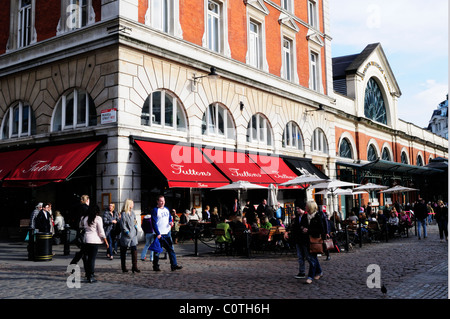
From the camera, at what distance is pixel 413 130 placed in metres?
48.3

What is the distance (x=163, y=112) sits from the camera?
1736cm

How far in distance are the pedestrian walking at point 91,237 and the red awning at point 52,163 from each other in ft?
18.5

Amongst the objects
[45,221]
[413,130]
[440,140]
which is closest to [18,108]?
[45,221]

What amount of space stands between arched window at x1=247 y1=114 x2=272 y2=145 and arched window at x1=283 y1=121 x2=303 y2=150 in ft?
5.67

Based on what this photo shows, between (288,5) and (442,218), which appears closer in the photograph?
(442,218)

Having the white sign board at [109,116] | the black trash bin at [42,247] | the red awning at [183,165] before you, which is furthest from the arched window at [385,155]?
the black trash bin at [42,247]

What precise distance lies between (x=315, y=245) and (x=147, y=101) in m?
10.3

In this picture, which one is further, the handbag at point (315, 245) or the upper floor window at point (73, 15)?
the upper floor window at point (73, 15)

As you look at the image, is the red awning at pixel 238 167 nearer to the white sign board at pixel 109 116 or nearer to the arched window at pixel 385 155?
the white sign board at pixel 109 116

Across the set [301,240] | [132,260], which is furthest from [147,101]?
[301,240]

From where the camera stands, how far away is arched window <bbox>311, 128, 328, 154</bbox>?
27.9 metres

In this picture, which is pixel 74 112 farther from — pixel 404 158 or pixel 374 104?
pixel 404 158

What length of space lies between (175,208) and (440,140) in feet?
172

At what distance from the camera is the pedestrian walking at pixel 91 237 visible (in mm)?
9062
